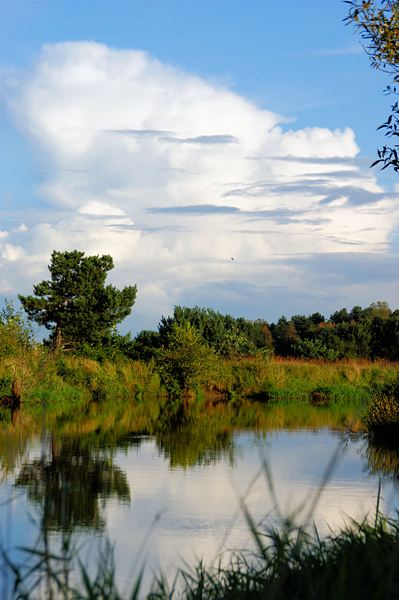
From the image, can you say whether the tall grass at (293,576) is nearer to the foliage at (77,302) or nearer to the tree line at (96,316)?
the tree line at (96,316)

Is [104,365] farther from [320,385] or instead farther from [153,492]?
[153,492]

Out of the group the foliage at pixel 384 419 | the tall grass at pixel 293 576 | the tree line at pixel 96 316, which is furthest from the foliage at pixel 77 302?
the tall grass at pixel 293 576

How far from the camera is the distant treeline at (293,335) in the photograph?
45844 mm

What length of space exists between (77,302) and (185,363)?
1115 centimetres

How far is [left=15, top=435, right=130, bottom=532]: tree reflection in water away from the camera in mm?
11445

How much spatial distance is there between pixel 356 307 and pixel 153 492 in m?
62.5

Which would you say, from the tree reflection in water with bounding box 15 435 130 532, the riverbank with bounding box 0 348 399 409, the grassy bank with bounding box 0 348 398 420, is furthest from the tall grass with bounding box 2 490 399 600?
the riverbank with bounding box 0 348 399 409

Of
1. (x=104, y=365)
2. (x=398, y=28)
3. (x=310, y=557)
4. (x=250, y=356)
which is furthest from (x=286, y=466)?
(x=250, y=356)

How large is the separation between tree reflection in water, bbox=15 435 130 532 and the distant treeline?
23.6 m

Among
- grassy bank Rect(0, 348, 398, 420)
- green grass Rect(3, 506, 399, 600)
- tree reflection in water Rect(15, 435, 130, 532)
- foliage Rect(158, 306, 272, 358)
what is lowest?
tree reflection in water Rect(15, 435, 130, 532)

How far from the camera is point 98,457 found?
56.3 ft

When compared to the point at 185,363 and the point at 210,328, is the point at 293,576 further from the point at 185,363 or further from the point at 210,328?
the point at 210,328

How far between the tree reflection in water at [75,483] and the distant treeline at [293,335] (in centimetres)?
2357

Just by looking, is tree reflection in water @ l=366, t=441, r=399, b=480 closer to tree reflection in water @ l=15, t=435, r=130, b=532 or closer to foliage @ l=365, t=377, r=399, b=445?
foliage @ l=365, t=377, r=399, b=445
